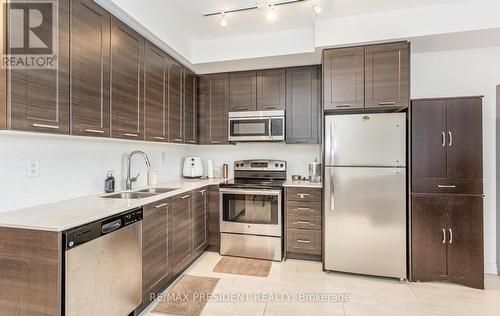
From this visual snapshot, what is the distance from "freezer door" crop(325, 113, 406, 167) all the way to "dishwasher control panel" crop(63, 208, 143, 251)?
1.96m

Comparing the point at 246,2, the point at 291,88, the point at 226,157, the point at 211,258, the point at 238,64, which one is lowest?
the point at 211,258

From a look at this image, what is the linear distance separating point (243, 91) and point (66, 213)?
2.59 meters

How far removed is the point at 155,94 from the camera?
2.77 metres

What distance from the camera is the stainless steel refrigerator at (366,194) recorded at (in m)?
2.67

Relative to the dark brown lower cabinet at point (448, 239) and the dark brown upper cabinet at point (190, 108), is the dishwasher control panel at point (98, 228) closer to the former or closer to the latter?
the dark brown upper cabinet at point (190, 108)

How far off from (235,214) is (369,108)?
78.6 inches

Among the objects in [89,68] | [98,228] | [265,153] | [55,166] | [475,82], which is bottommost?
[98,228]

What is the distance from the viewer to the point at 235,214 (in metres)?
3.34

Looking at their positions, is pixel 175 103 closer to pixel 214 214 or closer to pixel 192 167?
pixel 192 167

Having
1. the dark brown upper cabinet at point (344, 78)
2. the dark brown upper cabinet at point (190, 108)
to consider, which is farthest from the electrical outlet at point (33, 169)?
the dark brown upper cabinet at point (344, 78)

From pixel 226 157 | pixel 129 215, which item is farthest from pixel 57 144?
pixel 226 157

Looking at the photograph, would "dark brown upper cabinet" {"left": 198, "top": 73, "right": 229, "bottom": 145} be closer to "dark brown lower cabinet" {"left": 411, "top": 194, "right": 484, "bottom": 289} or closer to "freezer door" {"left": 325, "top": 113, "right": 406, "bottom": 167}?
"freezer door" {"left": 325, "top": 113, "right": 406, "bottom": 167}

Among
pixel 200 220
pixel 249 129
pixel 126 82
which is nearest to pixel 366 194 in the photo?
pixel 249 129

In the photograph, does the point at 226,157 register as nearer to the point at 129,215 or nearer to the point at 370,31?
the point at 129,215
